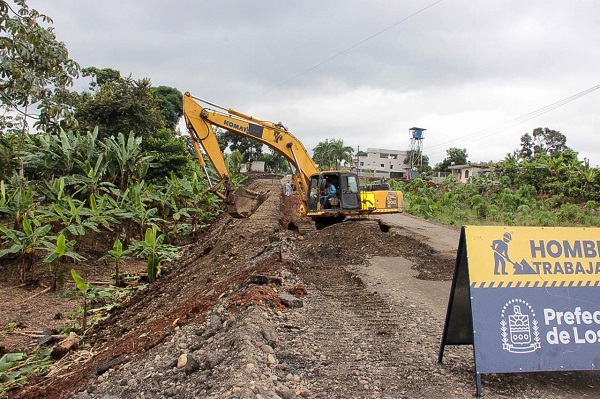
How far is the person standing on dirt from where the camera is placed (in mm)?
4055

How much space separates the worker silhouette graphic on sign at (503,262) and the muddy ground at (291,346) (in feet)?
3.13

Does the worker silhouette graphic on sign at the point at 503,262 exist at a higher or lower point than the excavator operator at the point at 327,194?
lower

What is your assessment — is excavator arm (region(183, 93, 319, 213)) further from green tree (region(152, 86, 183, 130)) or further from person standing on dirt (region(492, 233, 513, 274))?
green tree (region(152, 86, 183, 130))

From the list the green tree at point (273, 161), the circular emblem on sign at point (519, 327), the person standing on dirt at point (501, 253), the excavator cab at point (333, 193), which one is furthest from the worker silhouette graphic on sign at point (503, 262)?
the green tree at point (273, 161)

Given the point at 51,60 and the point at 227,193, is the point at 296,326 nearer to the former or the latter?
the point at 51,60

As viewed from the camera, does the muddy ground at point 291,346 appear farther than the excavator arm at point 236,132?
No

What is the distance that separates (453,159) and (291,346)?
254 ft

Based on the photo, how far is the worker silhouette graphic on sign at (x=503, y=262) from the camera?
4.05m

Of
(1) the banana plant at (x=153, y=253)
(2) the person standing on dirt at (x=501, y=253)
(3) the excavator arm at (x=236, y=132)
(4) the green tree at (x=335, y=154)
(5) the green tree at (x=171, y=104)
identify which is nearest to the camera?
(2) the person standing on dirt at (x=501, y=253)

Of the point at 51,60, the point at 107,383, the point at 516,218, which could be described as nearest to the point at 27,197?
the point at 51,60

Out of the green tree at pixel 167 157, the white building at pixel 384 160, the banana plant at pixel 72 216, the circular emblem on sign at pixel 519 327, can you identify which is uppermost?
the white building at pixel 384 160

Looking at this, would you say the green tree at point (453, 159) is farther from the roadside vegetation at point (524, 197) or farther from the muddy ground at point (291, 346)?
the muddy ground at point (291, 346)

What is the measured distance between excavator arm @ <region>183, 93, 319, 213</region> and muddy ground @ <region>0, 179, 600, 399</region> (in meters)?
4.61

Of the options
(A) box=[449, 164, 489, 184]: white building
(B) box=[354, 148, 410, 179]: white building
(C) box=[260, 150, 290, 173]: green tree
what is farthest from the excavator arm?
(B) box=[354, 148, 410, 179]: white building
